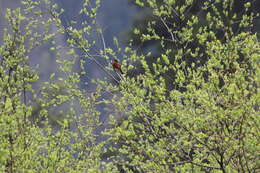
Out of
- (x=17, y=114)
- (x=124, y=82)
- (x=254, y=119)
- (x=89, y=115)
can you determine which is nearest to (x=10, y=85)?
(x=17, y=114)

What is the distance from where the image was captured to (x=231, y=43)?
537 cm

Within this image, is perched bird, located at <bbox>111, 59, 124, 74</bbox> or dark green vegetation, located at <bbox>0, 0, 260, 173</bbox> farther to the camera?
perched bird, located at <bbox>111, 59, 124, 74</bbox>

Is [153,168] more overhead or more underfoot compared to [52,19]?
more underfoot

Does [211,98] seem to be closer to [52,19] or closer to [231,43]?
[231,43]

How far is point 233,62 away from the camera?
5363 mm

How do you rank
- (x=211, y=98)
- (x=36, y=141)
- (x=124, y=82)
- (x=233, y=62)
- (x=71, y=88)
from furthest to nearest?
(x=71, y=88), (x=36, y=141), (x=124, y=82), (x=233, y=62), (x=211, y=98)

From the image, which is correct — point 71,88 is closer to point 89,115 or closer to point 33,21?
point 33,21

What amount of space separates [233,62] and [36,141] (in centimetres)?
319

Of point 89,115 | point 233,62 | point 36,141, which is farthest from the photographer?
point 89,115

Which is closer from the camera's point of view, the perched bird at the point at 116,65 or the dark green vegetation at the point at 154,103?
the dark green vegetation at the point at 154,103

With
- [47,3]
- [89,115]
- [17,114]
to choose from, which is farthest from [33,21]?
[89,115]

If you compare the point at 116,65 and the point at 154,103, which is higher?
the point at 116,65

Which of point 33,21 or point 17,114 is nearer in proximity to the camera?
point 17,114

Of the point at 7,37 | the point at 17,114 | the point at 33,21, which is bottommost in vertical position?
the point at 17,114
